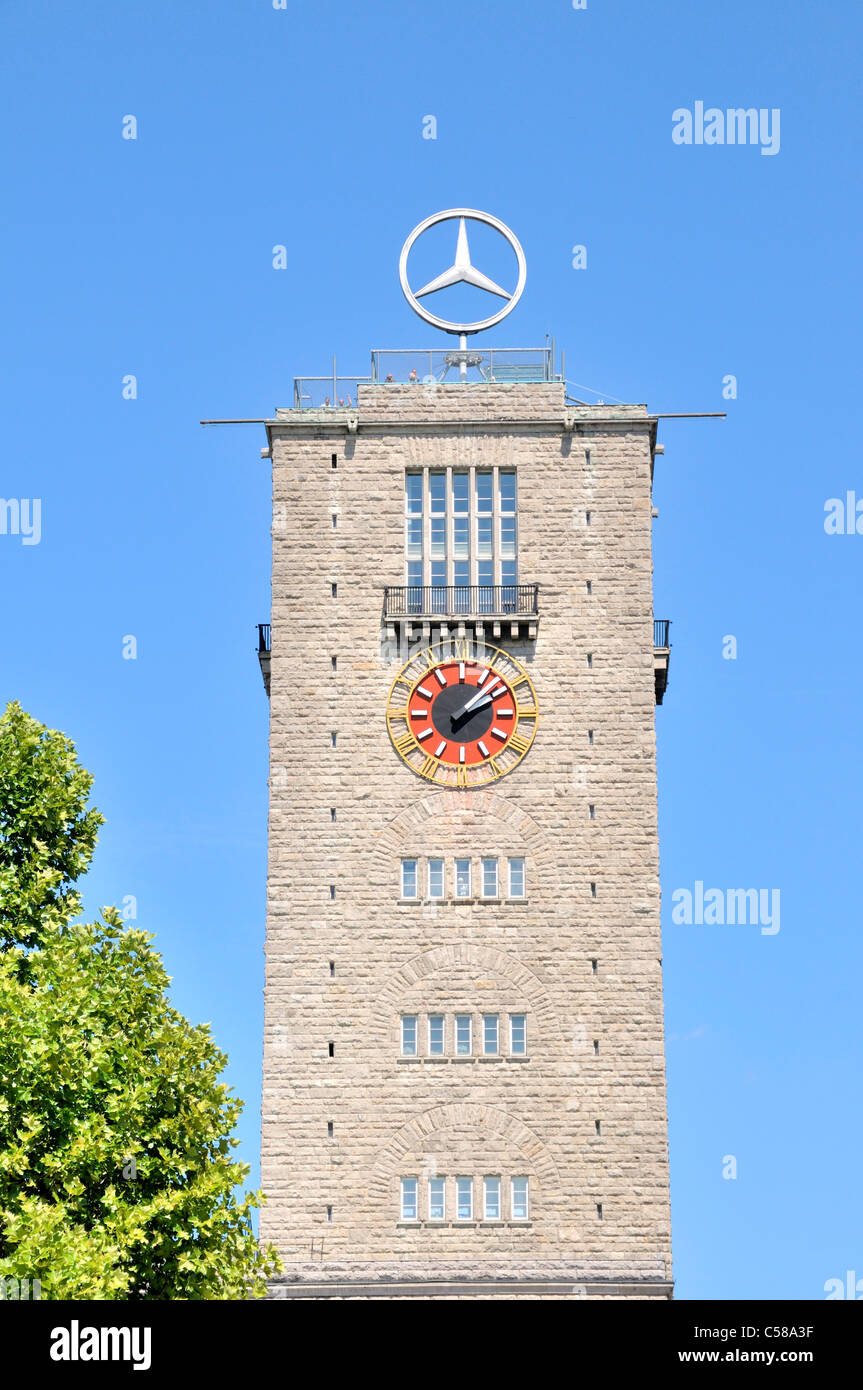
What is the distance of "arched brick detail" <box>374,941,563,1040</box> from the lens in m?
86.6

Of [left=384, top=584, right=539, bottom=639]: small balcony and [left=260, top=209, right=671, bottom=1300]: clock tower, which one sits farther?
[left=384, top=584, right=539, bottom=639]: small balcony

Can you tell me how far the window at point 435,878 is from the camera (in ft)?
289

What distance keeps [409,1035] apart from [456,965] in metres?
2.92

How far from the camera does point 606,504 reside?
92.5 m

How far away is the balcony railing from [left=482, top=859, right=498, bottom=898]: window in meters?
9.28

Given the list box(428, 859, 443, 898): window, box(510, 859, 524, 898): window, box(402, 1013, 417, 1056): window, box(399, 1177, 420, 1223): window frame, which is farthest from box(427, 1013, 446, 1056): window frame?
box(510, 859, 524, 898): window

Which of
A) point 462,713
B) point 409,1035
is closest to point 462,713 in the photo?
point 462,713

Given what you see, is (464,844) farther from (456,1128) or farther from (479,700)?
(456,1128)

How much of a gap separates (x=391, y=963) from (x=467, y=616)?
12.9 meters

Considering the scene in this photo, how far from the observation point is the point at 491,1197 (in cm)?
8431

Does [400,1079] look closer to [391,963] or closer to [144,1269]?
[391,963]

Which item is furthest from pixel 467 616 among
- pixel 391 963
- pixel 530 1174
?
pixel 530 1174

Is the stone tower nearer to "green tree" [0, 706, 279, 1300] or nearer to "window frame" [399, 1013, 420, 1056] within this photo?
"window frame" [399, 1013, 420, 1056]
